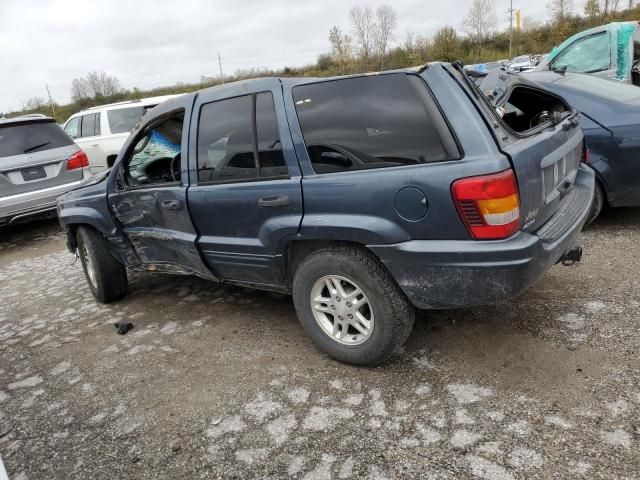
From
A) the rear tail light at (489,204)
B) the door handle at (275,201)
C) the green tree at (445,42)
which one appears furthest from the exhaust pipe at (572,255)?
the green tree at (445,42)

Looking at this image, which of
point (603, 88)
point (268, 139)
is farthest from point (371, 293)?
point (603, 88)

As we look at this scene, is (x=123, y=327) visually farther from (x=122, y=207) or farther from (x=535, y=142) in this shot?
(x=535, y=142)

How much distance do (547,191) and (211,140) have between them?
209 centimetres

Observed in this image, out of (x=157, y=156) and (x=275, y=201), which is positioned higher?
(x=157, y=156)

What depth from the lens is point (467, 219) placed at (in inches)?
93.8

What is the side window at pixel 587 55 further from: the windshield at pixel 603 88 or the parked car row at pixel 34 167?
the parked car row at pixel 34 167

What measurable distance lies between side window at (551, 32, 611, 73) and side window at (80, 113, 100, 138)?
8.29 metres

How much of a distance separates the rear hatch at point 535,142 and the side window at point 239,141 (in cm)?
113

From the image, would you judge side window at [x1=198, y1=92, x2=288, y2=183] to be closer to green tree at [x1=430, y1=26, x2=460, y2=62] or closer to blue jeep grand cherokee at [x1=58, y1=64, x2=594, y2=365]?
blue jeep grand cherokee at [x1=58, y1=64, x2=594, y2=365]

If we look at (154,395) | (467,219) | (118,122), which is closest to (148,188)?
(154,395)

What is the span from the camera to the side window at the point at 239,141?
2.99 m

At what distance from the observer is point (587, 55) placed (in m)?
7.36

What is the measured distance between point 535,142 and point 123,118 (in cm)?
866

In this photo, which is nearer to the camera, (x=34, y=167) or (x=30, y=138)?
(x=34, y=167)
